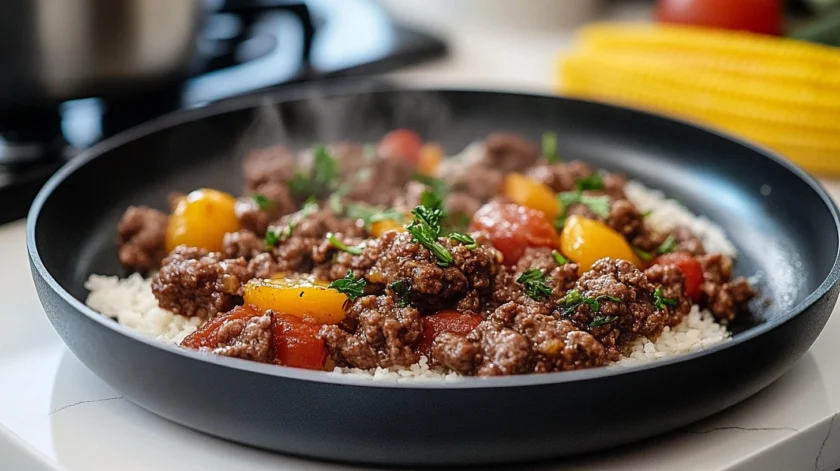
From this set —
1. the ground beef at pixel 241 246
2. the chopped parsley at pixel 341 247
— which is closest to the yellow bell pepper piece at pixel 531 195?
the chopped parsley at pixel 341 247

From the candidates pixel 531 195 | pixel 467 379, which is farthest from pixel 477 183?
pixel 467 379

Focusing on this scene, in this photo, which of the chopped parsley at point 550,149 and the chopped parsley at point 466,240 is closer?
the chopped parsley at point 466,240

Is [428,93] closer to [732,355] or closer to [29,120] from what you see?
[29,120]

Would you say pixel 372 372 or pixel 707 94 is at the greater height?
pixel 707 94

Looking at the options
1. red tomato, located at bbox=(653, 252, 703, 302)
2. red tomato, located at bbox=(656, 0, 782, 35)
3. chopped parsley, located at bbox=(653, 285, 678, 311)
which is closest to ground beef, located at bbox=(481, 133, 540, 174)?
red tomato, located at bbox=(653, 252, 703, 302)

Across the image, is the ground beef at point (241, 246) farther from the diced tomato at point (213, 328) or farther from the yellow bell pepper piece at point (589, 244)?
the yellow bell pepper piece at point (589, 244)

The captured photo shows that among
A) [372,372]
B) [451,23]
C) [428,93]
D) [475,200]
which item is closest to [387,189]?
[475,200]
